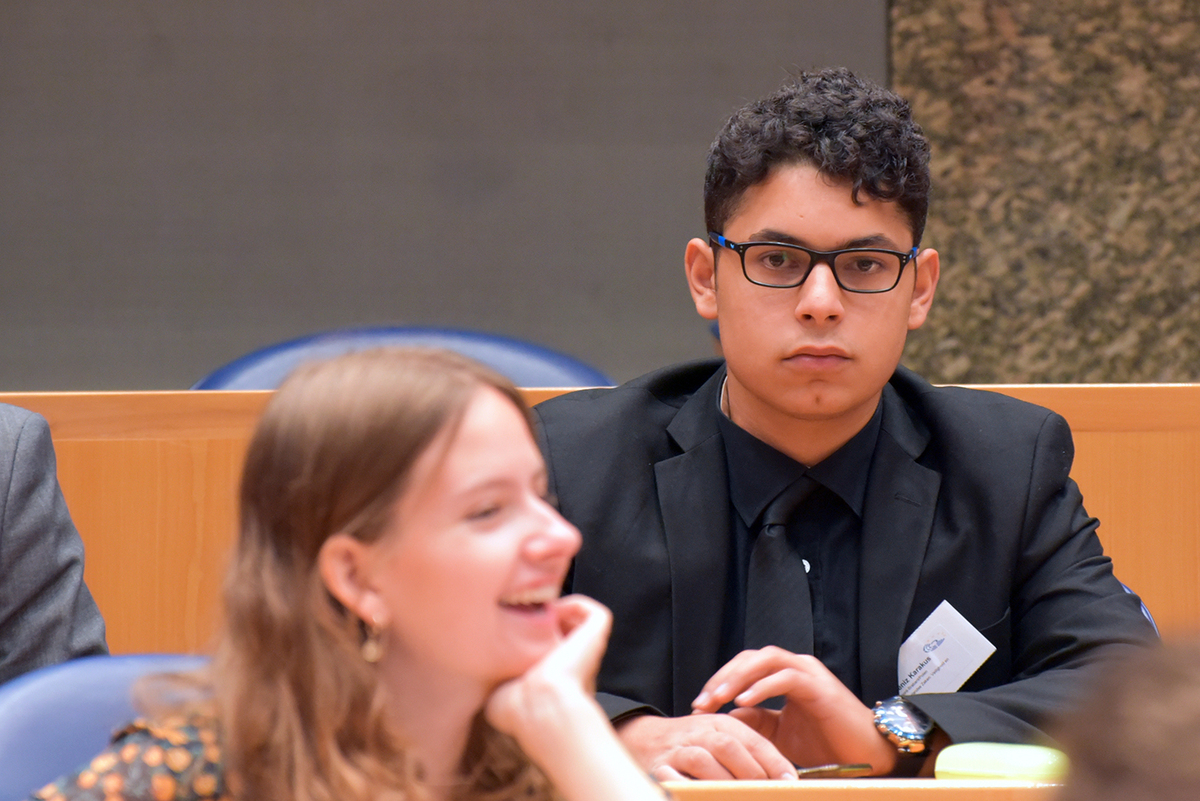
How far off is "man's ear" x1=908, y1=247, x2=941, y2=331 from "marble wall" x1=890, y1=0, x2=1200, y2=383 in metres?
1.68

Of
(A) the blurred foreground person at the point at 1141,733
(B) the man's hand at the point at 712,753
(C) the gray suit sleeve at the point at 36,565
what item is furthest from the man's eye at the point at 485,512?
(C) the gray suit sleeve at the point at 36,565

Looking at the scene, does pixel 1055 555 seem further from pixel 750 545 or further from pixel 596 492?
pixel 596 492

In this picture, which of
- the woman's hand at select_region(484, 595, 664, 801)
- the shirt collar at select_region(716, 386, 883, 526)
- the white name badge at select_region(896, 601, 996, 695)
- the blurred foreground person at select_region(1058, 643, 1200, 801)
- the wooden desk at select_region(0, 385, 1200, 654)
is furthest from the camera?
the wooden desk at select_region(0, 385, 1200, 654)

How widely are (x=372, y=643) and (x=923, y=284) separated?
1.12 meters

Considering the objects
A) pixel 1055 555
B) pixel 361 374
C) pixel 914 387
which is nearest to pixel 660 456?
pixel 914 387

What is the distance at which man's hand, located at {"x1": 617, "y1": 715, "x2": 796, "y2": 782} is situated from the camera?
4.21ft

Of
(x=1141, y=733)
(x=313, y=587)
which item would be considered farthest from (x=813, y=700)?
(x=1141, y=733)

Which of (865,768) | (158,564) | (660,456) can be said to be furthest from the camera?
(158,564)

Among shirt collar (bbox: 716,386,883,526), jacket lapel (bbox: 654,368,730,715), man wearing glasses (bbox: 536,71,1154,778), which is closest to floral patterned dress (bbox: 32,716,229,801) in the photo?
man wearing glasses (bbox: 536,71,1154,778)

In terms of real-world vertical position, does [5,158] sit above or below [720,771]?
above

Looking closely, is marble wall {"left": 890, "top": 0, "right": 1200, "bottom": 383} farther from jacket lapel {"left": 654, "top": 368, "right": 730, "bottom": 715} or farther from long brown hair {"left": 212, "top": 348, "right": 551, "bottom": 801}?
long brown hair {"left": 212, "top": 348, "right": 551, "bottom": 801}

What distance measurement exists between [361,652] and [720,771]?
47 cm

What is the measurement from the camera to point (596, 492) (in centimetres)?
172

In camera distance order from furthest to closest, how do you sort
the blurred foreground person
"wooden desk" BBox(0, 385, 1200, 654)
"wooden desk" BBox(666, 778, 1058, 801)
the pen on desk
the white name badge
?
"wooden desk" BBox(0, 385, 1200, 654), the white name badge, the pen on desk, "wooden desk" BBox(666, 778, 1058, 801), the blurred foreground person
